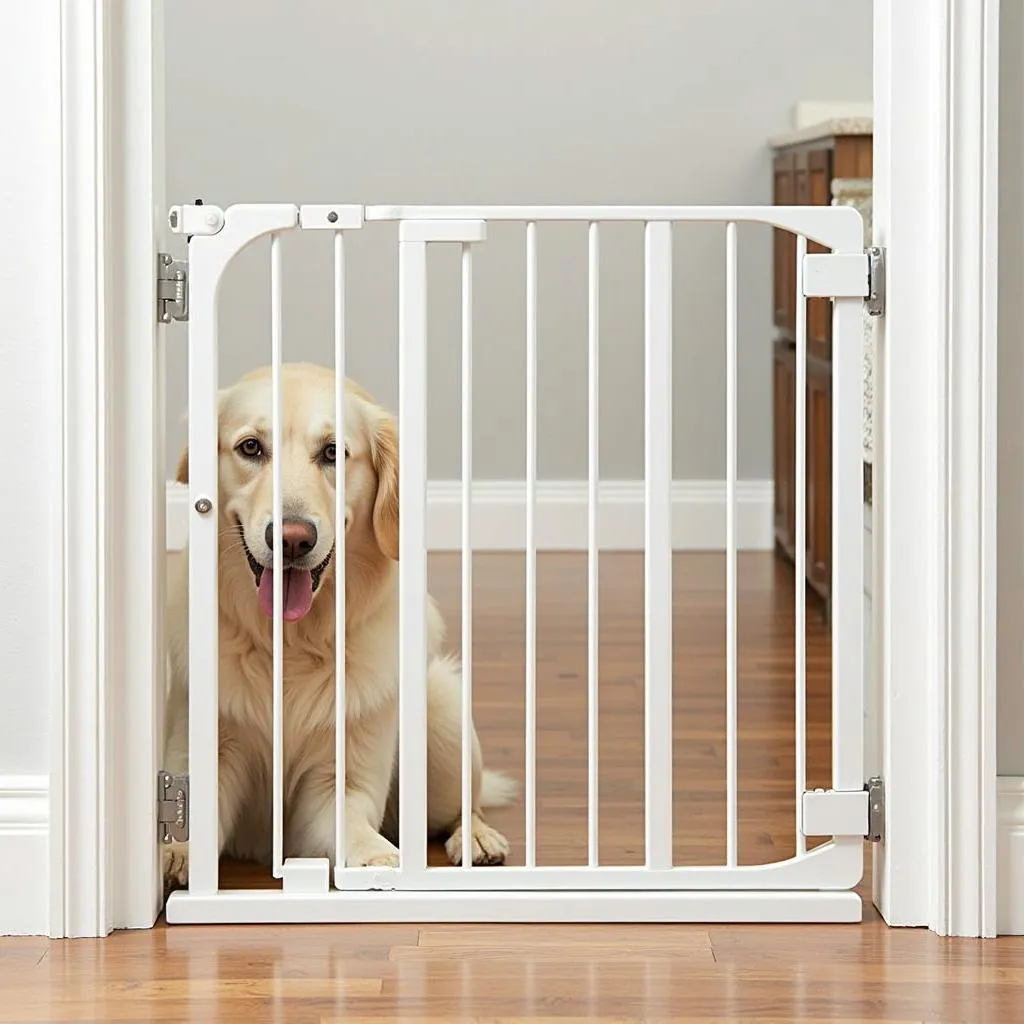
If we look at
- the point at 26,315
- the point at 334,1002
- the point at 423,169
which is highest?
the point at 423,169

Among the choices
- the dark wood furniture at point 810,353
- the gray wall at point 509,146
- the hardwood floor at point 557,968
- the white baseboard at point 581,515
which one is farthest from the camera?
the white baseboard at point 581,515

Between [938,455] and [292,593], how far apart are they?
0.86 meters

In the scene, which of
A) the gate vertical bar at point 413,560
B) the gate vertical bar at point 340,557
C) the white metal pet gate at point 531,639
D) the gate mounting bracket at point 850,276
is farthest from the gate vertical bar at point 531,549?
the gate mounting bracket at point 850,276

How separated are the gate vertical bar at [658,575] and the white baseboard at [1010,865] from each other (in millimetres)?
417

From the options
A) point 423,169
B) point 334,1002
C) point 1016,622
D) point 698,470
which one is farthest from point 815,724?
point 423,169

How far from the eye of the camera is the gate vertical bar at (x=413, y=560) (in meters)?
2.21

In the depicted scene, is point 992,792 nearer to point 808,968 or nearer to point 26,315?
point 808,968

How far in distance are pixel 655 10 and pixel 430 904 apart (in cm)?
381

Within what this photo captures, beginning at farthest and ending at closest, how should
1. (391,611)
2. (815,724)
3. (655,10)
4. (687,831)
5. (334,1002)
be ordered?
(655,10), (815,724), (687,831), (391,611), (334,1002)

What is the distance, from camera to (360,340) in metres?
5.52

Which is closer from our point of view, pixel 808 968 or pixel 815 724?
pixel 808 968

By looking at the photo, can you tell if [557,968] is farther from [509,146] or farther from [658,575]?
[509,146]

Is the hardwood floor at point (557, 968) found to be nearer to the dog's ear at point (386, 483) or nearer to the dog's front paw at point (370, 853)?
the dog's front paw at point (370, 853)

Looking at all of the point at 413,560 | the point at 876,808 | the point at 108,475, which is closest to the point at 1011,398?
the point at 876,808
